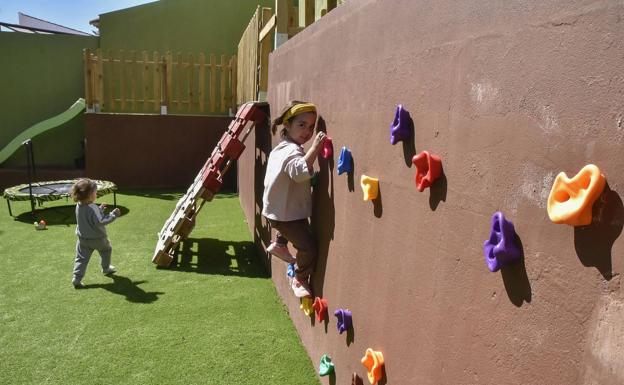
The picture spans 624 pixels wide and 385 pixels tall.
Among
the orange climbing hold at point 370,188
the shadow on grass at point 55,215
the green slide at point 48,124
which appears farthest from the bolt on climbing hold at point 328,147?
the green slide at point 48,124

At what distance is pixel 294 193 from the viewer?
3.38 meters

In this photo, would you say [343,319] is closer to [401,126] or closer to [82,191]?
[401,126]

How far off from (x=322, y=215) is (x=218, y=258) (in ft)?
10.4

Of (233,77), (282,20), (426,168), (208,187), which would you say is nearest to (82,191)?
(208,187)

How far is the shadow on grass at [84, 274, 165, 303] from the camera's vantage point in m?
4.78

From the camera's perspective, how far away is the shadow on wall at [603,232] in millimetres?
1028

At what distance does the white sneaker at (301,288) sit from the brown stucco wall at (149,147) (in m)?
8.11

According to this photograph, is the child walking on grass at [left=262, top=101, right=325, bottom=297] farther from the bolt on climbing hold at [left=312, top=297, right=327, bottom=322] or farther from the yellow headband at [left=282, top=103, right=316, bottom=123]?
the bolt on climbing hold at [left=312, top=297, right=327, bottom=322]

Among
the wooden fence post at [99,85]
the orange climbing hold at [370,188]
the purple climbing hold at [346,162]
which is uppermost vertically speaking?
the wooden fence post at [99,85]

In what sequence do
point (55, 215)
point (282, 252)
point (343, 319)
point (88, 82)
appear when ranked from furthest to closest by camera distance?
point (88, 82), point (55, 215), point (282, 252), point (343, 319)

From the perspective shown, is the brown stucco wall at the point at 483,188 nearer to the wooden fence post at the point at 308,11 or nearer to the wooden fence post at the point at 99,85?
the wooden fence post at the point at 308,11

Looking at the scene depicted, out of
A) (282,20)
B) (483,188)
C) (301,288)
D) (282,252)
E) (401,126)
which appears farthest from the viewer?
(282,20)

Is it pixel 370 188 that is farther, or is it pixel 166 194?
pixel 166 194

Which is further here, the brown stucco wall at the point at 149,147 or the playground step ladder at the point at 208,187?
the brown stucco wall at the point at 149,147
